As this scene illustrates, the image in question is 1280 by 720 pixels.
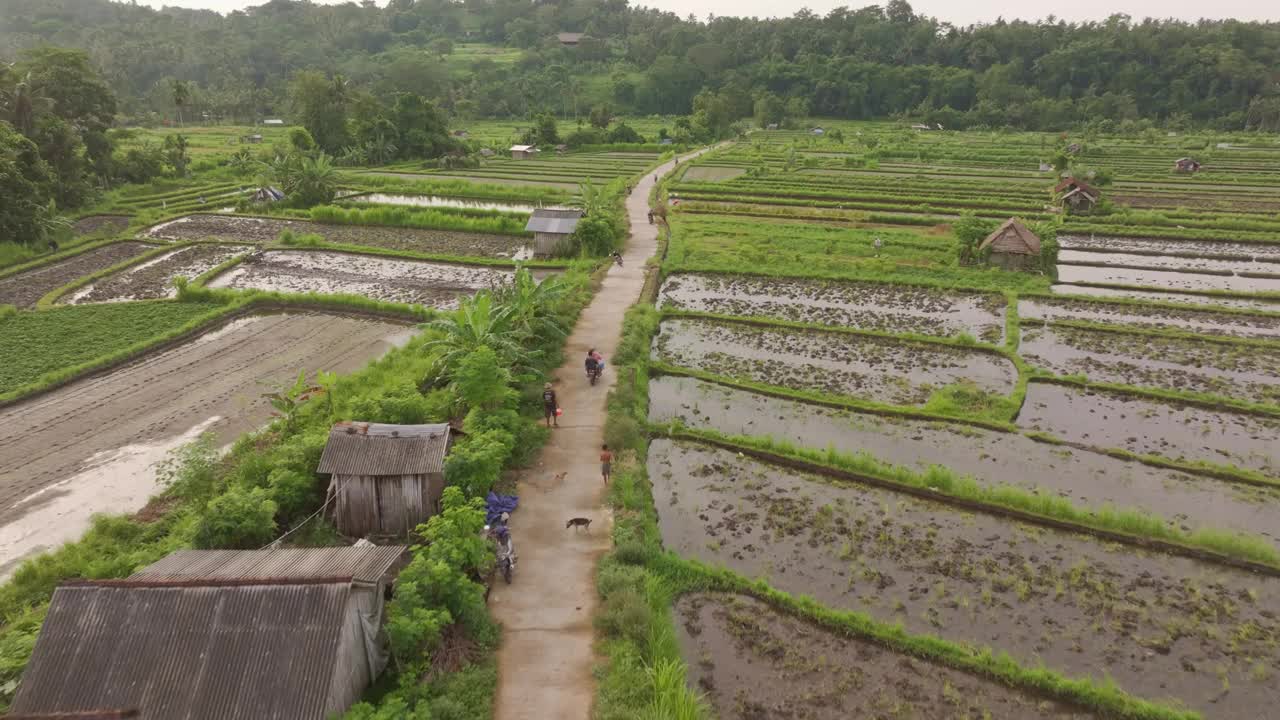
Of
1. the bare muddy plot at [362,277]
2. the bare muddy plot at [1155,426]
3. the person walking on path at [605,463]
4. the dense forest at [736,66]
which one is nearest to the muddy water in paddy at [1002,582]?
the person walking on path at [605,463]

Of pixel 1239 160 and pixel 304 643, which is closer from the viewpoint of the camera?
pixel 304 643

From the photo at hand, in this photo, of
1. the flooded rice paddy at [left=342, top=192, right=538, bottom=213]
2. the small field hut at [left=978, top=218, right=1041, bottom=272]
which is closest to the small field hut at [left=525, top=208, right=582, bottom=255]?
the flooded rice paddy at [left=342, top=192, right=538, bottom=213]

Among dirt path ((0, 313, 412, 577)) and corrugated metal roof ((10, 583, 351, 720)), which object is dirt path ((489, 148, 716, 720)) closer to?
corrugated metal roof ((10, 583, 351, 720))

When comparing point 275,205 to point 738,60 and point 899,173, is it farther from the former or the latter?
point 738,60

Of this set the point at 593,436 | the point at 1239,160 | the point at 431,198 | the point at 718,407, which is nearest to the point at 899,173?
the point at 1239,160

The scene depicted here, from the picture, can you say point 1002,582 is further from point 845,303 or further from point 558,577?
point 845,303

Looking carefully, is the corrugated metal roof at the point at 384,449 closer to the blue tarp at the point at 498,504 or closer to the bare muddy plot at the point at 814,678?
the blue tarp at the point at 498,504
